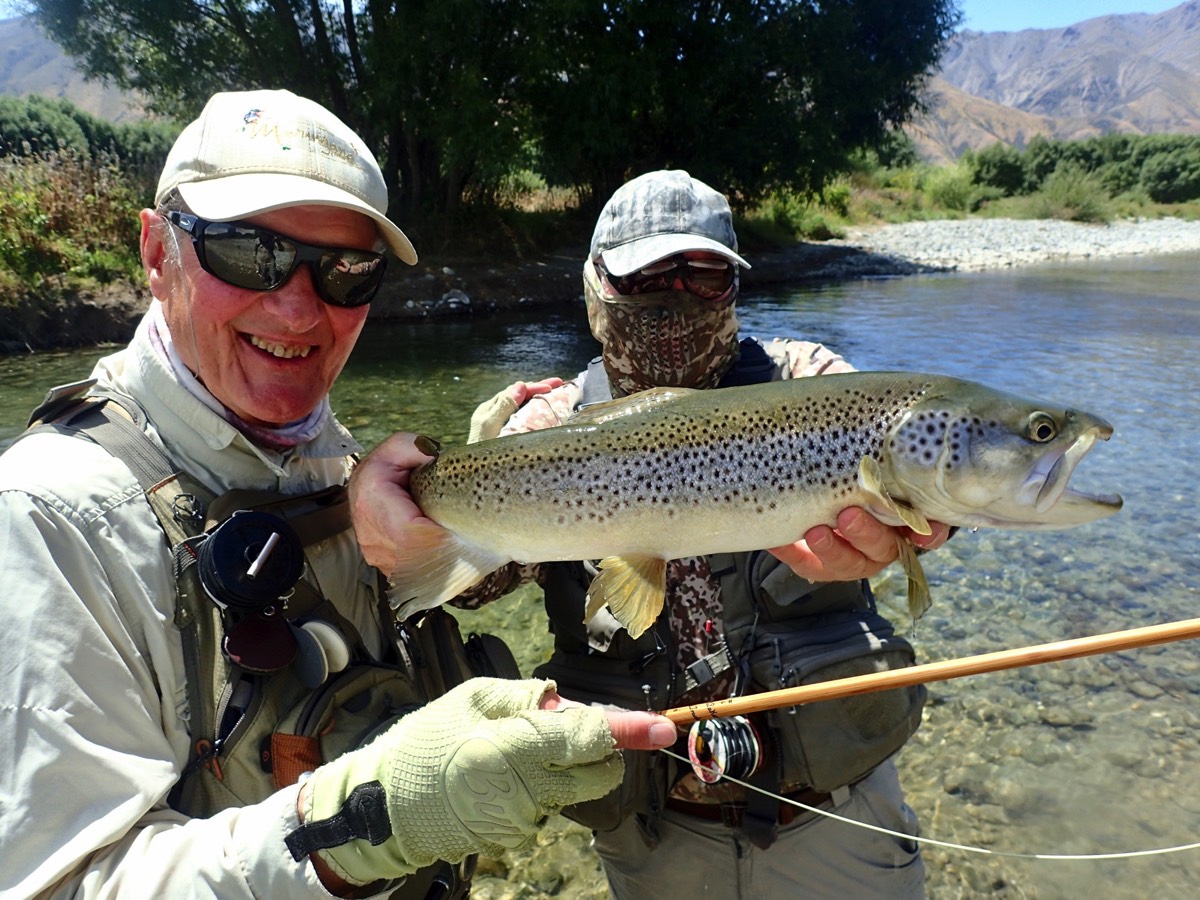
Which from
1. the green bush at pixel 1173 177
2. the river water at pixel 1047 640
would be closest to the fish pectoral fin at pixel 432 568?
the river water at pixel 1047 640

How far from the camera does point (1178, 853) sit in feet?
10.7

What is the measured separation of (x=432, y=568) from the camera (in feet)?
7.11

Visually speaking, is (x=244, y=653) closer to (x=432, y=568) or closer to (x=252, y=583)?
(x=252, y=583)

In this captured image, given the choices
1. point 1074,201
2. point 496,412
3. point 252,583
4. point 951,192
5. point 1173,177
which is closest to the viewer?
point 252,583

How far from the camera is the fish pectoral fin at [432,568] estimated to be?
82.7 inches

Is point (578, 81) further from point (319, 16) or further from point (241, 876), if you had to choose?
point (241, 876)

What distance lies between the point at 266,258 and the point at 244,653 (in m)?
0.95

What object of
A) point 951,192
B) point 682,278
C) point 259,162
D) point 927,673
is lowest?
point 951,192

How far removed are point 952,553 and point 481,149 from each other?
15.0 meters

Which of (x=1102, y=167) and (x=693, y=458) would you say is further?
(x=1102, y=167)

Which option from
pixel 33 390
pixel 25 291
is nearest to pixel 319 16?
pixel 25 291

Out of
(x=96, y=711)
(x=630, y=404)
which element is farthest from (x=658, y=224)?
(x=96, y=711)

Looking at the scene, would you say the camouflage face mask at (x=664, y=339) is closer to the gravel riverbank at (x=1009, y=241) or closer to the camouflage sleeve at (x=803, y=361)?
the camouflage sleeve at (x=803, y=361)

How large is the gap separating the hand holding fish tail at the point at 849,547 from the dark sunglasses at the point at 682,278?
0.95 metres
